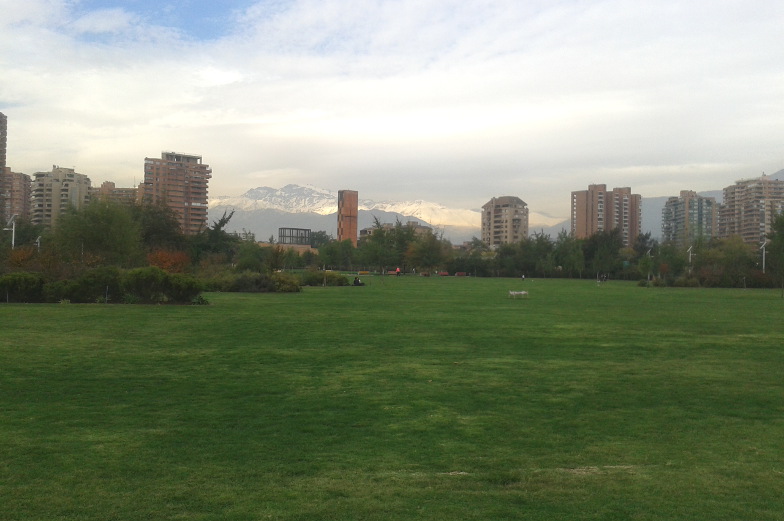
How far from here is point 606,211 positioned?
623 feet

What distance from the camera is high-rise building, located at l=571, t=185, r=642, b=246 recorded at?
7421 inches

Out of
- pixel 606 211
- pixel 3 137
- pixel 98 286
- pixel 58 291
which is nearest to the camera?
pixel 58 291

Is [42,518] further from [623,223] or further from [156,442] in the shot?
[623,223]

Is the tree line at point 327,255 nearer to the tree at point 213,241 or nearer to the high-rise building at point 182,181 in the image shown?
the tree at point 213,241

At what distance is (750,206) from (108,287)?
149390mm

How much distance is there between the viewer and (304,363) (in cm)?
1172

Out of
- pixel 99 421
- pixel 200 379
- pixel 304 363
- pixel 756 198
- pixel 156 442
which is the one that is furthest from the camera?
pixel 756 198

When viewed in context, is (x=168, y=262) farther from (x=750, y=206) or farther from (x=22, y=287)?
(x=750, y=206)

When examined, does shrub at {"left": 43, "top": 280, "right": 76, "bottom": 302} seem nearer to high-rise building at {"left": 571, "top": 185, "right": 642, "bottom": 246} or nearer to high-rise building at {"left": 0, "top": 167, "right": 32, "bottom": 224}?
high-rise building at {"left": 0, "top": 167, "right": 32, "bottom": 224}

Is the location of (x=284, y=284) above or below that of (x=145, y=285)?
below

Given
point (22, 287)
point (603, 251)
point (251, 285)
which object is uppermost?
point (603, 251)

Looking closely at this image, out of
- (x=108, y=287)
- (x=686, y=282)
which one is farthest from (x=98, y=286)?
(x=686, y=282)

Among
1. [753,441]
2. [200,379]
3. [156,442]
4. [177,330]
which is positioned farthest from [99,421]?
[177,330]

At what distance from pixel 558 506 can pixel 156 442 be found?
12.9 ft
